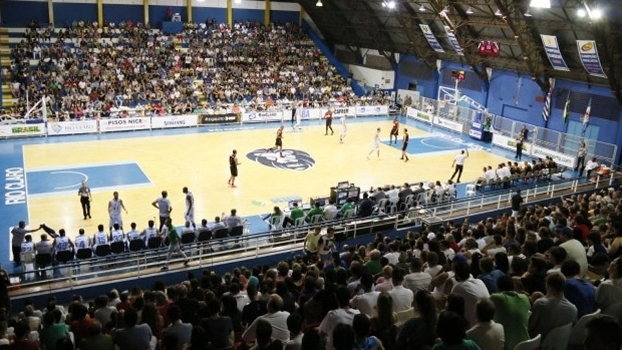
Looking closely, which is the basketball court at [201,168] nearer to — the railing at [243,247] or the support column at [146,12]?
the railing at [243,247]

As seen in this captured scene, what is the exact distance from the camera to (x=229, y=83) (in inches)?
1626

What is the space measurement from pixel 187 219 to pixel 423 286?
11.1 meters

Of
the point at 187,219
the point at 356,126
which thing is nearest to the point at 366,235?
the point at 187,219

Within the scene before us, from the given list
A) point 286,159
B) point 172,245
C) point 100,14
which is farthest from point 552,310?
point 100,14

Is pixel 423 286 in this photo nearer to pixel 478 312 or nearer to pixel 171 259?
pixel 478 312

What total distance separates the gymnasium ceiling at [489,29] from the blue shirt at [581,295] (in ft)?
76.8

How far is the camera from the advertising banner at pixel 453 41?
3634 cm

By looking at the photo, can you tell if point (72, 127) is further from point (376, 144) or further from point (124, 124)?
point (376, 144)

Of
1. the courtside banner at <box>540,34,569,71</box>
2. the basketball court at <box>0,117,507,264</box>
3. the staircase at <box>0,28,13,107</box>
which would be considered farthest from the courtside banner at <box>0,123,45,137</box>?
the courtside banner at <box>540,34,569,71</box>

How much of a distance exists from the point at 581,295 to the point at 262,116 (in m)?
31.6

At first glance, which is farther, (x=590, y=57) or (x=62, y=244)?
(x=590, y=57)

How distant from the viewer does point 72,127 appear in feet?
103

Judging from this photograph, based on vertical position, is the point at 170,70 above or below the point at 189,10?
below

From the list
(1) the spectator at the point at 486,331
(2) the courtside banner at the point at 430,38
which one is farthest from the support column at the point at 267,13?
(1) the spectator at the point at 486,331
